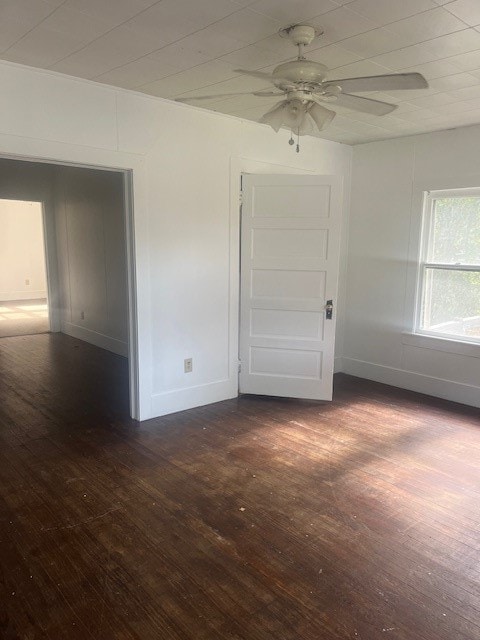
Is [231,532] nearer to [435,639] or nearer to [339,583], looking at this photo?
[339,583]

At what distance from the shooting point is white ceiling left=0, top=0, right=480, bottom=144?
211cm

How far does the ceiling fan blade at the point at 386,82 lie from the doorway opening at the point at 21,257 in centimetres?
895

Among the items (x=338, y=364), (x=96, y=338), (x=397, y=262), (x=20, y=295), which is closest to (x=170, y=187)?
(x=397, y=262)

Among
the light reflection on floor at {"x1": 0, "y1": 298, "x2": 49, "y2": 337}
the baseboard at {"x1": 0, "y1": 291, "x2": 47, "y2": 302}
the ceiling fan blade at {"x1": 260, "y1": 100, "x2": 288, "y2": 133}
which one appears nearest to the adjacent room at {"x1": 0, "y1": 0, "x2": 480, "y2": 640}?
the ceiling fan blade at {"x1": 260, "y1": 100, "x2": 288, "y2": 133}

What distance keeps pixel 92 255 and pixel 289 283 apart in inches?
130

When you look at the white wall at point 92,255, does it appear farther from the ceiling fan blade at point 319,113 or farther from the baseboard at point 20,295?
the baseboard at point 20,295

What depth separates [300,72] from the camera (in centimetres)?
216

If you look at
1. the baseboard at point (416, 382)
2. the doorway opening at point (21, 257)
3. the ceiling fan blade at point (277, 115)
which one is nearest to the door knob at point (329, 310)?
the baseboard at point (416, 382)

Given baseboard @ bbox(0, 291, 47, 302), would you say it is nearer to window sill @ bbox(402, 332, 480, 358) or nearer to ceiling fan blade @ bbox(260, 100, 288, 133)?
window sill @ bbox(402, 332, 480, 358)

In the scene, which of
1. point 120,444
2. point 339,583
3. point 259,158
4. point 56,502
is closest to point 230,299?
point 259,158

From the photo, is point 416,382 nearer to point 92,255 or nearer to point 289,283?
point 289,283

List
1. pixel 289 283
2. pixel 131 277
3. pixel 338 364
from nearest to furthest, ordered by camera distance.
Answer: pixel 131 277, pixel 289 283, pixel 338 364

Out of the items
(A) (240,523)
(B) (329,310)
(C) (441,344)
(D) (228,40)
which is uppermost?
(D) (228,40)

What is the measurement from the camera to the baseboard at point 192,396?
3895 millimetres
